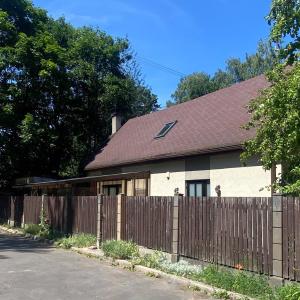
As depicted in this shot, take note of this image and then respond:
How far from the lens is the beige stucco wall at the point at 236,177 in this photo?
1656 centimetres

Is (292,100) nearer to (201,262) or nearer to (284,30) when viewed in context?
(284,30)

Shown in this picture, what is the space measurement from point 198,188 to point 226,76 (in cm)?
4307

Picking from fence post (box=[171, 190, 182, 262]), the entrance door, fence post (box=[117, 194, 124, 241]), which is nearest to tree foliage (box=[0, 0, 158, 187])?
the entrance door

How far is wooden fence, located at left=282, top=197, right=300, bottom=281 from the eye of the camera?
973cm

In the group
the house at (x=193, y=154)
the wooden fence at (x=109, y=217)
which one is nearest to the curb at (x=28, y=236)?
the wooden fence at (x=109, y=217)

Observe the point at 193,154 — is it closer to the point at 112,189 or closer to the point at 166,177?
the point at 166,177

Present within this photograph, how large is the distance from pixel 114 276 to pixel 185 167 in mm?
9068

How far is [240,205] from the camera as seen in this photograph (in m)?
11.5

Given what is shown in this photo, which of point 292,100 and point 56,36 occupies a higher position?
point 56,36

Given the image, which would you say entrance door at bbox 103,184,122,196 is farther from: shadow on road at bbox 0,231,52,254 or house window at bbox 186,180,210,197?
house window at bbox 186,180,210,197

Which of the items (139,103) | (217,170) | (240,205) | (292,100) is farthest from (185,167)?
(139,103)

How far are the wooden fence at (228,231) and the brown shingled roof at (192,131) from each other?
14.6 ft

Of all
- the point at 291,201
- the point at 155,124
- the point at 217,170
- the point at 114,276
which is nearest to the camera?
the point at 291,201

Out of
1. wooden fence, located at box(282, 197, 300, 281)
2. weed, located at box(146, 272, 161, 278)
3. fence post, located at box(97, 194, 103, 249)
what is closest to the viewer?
wooden fence, located at box(282, 197, 300, 281)
